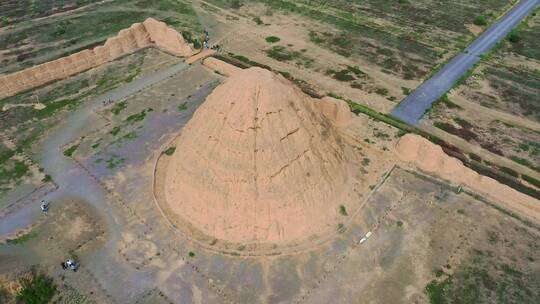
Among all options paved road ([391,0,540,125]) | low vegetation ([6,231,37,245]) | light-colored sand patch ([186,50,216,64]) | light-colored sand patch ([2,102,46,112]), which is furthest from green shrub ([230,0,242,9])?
low vegetation ([6,231,37,245])

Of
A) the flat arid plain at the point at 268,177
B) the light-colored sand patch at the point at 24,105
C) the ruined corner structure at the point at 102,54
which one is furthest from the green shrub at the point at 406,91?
the light-colored sand patch at the point at 24,105

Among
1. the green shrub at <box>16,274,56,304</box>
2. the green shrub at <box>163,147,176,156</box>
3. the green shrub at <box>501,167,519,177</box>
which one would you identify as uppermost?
the green shrub at <box>163,147,176,156</box>

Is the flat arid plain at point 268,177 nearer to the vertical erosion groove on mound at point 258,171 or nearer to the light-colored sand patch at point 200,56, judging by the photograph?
the vertical erosion groove on mound at point 258,171

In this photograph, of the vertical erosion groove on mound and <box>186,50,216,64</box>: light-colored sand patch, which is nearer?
the vertical erosion groove on mound

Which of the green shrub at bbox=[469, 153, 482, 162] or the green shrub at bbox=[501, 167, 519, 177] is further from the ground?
the green shrub at bbox=[469, 153, 482, 162]

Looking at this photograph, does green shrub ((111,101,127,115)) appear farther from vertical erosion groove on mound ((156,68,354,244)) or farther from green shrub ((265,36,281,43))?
green shrub ((265,36,281,43))

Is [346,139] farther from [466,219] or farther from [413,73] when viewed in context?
[413,73]

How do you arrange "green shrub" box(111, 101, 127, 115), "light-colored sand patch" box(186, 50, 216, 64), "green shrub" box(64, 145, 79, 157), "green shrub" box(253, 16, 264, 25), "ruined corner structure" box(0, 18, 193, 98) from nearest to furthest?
"green shrub" box(64, 145, 79, 157), "green shrub" box(111, 101, 127, 115), "ruined corner structure" box(0, 18, 193, 98), "light-colored sand patch" box(186, 50, 216, 64), "green shrub" box(253, 16, 264, 25)
